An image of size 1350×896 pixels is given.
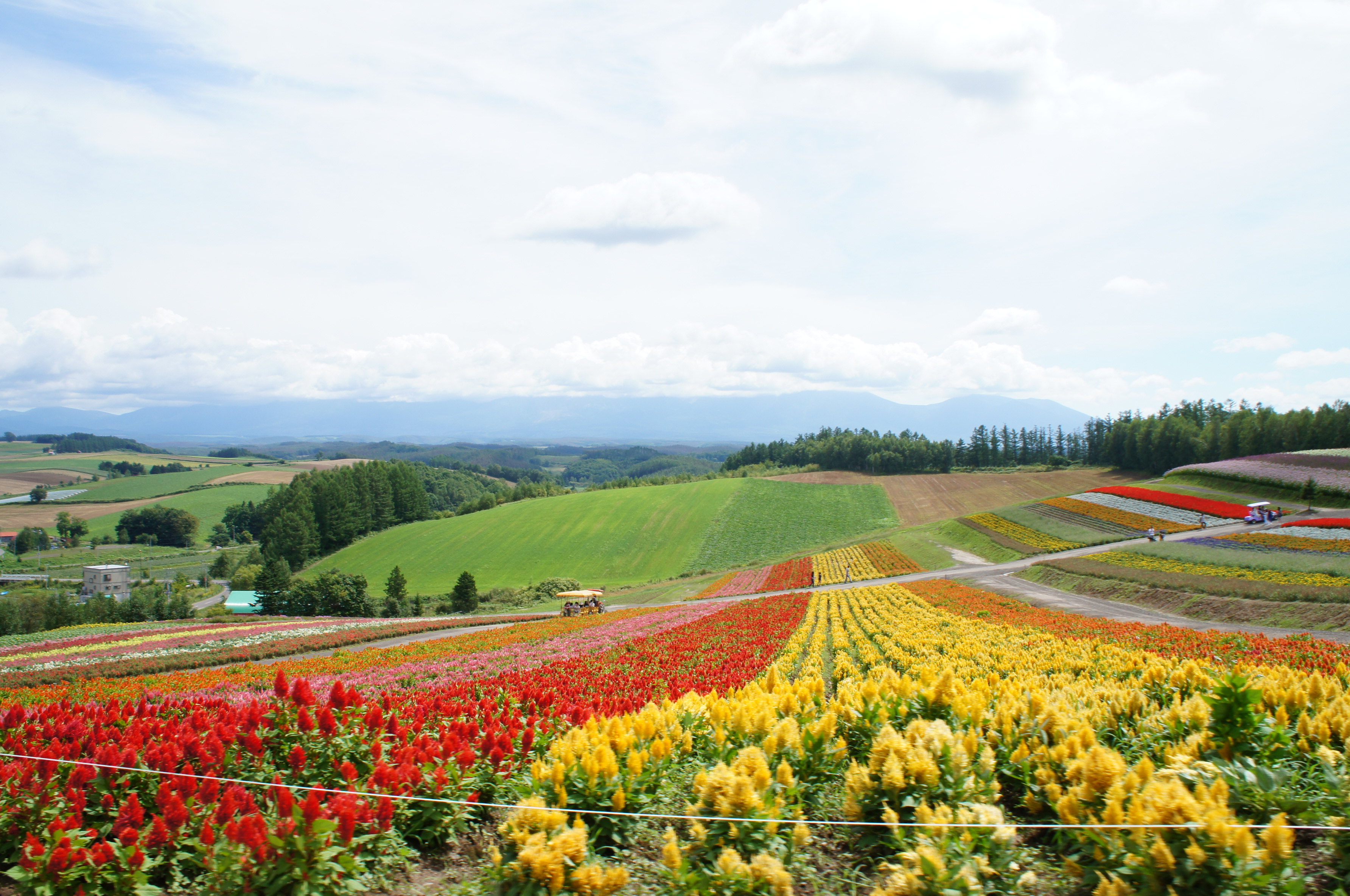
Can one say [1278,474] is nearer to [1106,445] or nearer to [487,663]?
[1106,445]

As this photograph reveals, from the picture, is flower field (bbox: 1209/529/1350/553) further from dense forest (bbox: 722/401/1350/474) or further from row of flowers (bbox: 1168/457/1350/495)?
dense forest (bbox: 722/401/1350/474)

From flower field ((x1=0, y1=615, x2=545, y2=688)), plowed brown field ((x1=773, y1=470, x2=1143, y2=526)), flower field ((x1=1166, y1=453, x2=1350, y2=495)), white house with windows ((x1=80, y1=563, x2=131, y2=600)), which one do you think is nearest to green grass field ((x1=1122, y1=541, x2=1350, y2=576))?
flower field ((x1=1166, y1=453, x2=1350, y2=495))

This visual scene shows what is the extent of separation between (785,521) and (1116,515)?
30.4m

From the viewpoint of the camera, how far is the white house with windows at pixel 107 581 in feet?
228

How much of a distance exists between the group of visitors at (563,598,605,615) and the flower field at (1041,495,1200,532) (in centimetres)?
3384

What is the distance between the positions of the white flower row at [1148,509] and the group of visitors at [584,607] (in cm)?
3665

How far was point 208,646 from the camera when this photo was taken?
2167 centimetres

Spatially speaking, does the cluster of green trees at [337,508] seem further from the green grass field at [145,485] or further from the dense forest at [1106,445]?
the green grass field at [145,485]

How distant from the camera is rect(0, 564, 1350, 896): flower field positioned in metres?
3.62

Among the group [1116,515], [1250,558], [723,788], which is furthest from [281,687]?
[1116,515]

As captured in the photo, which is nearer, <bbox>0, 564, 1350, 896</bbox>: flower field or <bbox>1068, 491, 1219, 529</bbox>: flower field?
<bbox>0, 564, 1350, 896</bbox>: flower field

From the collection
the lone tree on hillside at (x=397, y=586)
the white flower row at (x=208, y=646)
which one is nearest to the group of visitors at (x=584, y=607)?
the white flower row at (x=208, y=646)

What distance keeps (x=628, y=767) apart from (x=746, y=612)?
1957 cm

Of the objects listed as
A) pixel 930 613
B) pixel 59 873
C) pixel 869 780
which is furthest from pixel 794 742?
pixel 930 613
